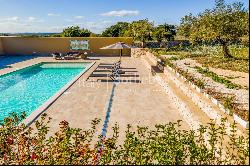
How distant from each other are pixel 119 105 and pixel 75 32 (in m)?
48.1

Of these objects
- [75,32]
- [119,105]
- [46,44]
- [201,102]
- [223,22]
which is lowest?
[119,105]

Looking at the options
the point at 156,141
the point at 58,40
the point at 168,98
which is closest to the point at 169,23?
the point at 58,40

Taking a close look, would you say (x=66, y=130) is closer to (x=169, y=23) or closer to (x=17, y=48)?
(x=17, y=48)

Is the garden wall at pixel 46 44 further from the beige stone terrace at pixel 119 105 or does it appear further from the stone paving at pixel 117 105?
the stone paving at pixel 117 105

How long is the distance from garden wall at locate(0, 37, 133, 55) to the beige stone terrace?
16587 mm

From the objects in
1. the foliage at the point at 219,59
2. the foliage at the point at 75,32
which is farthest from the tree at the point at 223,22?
the foliage at the point at 75,32

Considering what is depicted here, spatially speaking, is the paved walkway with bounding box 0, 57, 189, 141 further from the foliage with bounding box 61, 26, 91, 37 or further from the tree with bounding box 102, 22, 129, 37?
the tree with bounding box 102, 22, 129, 37

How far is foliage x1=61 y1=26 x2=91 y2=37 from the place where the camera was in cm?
5825

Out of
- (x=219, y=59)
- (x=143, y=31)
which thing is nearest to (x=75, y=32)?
(x=143, y=31)

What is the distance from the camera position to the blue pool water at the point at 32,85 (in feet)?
48.5

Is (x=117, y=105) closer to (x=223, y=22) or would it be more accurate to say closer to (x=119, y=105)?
(x=119, y=105)

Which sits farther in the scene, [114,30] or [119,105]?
[114,30]

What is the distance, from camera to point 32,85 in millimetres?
19922

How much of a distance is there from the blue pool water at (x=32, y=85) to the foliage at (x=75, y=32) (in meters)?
31.1
